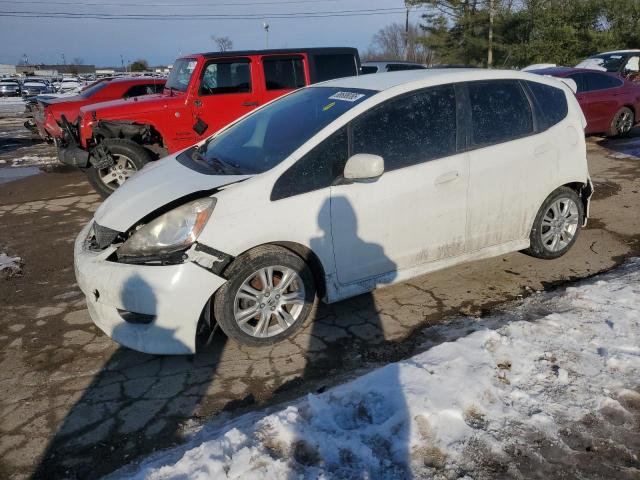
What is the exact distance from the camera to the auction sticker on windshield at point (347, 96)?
12.0 ft

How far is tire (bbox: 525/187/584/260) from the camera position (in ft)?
14.6

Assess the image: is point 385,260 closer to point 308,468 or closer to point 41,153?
point 308,468

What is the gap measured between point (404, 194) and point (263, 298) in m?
1.24

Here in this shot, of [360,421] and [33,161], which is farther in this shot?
[33,161]

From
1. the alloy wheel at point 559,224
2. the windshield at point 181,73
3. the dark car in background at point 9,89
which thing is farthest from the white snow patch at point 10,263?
the dark car in background at point 9,89

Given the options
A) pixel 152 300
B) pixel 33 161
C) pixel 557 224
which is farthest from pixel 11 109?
pixel 557 224

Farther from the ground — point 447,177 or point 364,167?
point 364,167

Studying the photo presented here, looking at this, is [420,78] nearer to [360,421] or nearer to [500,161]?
[500,161]

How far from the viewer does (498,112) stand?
4098 millimetres

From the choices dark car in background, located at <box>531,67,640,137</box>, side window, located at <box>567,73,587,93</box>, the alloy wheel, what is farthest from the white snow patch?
side window, located at <box>567,73,587,93</box>

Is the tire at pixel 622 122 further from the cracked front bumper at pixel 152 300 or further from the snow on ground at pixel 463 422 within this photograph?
the cracked front bumper at pixel 152 300

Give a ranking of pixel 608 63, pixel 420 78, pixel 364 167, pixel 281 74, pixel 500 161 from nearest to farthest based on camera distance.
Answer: pixel 364 167 < pixel 420 78 < pixel 500 161 < pixel 281 74 < pixel 608 63

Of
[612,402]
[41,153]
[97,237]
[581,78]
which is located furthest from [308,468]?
[41,153]

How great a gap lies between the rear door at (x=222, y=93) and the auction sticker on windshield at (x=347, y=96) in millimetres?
3966
